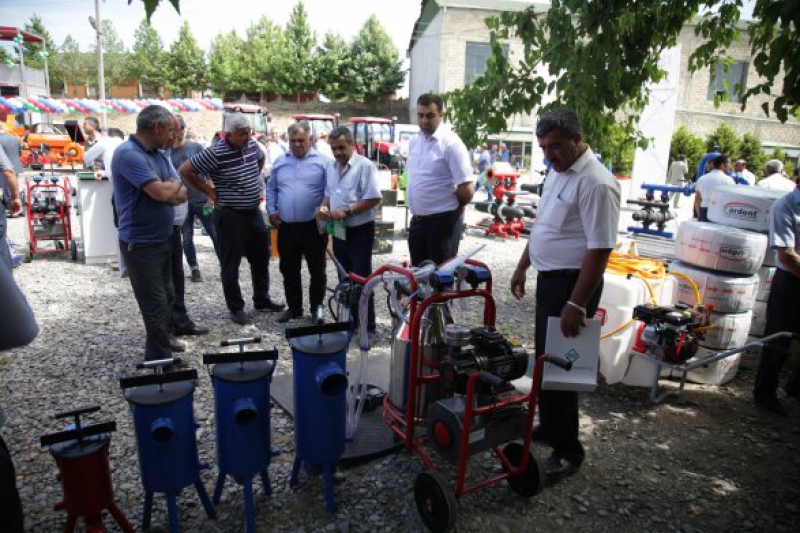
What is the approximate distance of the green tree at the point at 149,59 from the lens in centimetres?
4675

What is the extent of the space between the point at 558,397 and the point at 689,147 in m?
24.9

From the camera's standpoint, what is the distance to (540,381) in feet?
8.23

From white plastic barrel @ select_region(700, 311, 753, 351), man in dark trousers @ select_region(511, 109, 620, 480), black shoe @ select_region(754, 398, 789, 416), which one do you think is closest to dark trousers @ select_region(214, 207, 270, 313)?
man in dark trousers @ select_region(511, 109, 620, 480)

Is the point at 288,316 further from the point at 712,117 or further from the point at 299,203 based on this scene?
the point at 712,117

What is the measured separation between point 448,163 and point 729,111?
99.9ft

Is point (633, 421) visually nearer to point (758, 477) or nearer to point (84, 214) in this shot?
point (758, 477)

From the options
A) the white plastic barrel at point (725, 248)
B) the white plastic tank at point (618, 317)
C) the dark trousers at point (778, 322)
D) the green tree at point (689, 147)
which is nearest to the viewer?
the dark trousers at point (778, 322)

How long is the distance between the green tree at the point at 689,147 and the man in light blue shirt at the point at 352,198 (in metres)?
22.8

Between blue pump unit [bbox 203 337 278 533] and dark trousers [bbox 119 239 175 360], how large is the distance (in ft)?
5.35

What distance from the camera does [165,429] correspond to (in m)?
2.15

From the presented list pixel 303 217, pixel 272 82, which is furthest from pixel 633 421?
pixel 272 82

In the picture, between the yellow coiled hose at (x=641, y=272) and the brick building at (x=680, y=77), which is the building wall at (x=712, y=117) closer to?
the brick building at (x=680, y=77)

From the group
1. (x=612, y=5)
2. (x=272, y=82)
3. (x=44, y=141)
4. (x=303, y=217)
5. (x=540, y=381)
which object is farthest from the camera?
(x=272, y=82)

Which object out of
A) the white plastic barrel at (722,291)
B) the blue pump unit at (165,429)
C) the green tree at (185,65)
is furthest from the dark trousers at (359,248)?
the green tree at (185,65)
